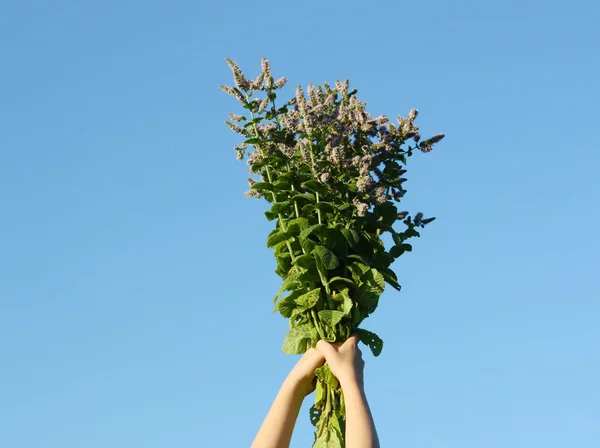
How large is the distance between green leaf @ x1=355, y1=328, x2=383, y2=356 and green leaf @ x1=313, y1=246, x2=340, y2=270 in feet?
1.80

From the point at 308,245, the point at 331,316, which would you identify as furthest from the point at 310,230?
the point at 331,316

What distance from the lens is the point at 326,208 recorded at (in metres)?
6.43

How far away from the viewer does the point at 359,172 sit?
21.4 feet

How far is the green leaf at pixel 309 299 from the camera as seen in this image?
20.9ft

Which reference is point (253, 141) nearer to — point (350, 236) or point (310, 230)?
point (310, 230)

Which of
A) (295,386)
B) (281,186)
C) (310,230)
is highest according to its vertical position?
(281,186)

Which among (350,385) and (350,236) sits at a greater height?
(350,236)

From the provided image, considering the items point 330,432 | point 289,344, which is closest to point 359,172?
point 289,344

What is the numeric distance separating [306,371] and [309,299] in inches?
20.4

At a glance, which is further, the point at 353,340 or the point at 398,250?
the point at 398,250

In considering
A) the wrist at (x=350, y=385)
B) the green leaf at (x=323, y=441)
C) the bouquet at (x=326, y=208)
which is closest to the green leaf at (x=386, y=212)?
the bouquet at (x=326, y=208)

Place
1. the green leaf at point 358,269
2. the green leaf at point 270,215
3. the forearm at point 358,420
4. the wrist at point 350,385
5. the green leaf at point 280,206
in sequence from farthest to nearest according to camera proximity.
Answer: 1. the green leaf at point 270,215
2. the green leaf at point 280,206
3. the green leaf at point 358,269
4. the wrist at point 350,385
5. the forearm at point 358,420

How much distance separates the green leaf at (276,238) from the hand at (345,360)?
784 mm

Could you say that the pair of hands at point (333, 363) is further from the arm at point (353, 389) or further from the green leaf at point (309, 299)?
the green leaf at point (309, 299)
